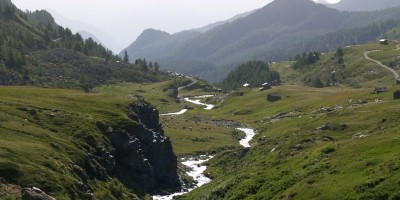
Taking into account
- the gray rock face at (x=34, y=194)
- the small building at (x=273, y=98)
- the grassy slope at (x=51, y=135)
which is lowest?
the small building at (x=273, y=98)

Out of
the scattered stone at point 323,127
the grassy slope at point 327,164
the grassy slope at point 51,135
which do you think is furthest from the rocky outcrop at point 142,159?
the scattered stone at point 323,127

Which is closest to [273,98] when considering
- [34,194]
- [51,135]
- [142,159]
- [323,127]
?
[323,127]

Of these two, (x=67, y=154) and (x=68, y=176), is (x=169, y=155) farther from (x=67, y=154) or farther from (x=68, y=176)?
(x=68, y=176)

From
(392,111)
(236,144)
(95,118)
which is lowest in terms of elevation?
(236,144)

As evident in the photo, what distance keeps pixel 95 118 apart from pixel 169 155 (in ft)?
48.6

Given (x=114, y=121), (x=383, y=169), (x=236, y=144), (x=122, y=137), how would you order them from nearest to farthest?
(x=383, y=169)
(x=122, y=137)
(x=114, y=121)
(x=236, y=144)

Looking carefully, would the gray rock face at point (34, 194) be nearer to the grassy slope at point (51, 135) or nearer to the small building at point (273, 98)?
the grassy slope at point (51, 135)

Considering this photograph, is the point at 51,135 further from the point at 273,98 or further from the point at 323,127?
the point at 273,98

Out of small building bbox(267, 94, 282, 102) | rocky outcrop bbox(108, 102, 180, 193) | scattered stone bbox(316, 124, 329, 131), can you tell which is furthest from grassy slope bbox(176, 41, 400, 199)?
small building bbox(267, 94, 282, 102)

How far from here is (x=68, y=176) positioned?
56531 millimetres

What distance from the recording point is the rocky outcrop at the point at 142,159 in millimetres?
74500

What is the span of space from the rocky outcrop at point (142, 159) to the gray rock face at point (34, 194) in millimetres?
23929

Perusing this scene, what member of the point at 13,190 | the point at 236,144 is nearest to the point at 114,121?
the point at 13,190

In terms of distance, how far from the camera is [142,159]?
252 ft
